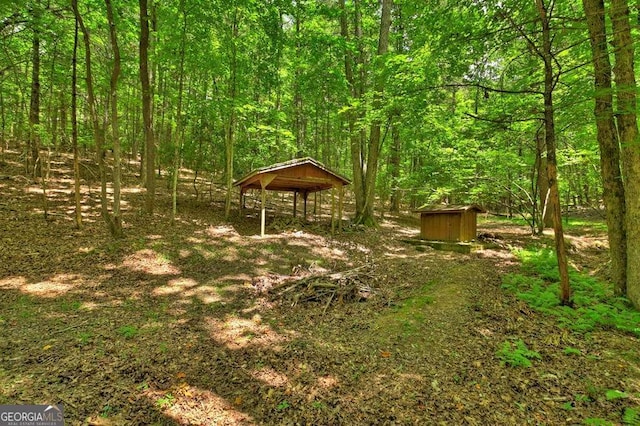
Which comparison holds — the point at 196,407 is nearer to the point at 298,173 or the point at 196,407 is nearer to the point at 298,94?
the point at 298,173

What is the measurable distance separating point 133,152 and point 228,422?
78.8 ft

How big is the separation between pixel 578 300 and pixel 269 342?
5.77m

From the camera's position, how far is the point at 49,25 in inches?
312

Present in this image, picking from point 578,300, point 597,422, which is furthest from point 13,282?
point 578,300

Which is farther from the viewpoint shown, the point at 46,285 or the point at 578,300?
the point at 46,285

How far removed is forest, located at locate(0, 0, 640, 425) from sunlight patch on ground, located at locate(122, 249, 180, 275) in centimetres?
6

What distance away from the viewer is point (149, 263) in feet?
24.8

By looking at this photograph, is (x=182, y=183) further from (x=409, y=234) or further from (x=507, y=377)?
(x=507, y=377)

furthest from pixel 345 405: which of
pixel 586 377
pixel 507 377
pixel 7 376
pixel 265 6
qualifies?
pixel 265 6

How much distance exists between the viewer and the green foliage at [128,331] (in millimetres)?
4492

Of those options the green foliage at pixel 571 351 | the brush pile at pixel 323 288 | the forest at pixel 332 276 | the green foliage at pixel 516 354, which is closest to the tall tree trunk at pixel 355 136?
the forest at pixel 332 276

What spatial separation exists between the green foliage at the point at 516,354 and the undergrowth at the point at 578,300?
1.22 m

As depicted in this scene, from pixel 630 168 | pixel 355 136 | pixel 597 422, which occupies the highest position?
pixel 355 136

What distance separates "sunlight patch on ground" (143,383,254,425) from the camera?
3.14 m
